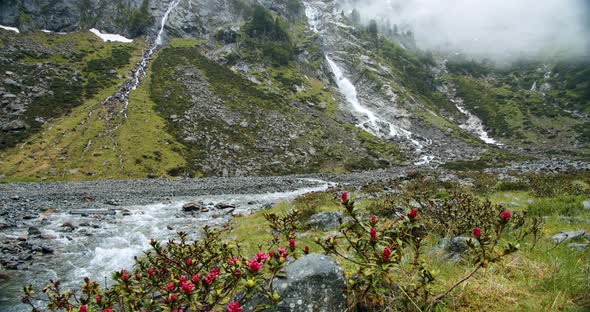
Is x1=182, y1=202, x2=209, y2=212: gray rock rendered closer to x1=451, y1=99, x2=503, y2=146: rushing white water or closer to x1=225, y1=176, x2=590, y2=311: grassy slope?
x1=225, y1=176, x2=590, y2=311: grassy slope

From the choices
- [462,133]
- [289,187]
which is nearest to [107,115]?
[289,187]

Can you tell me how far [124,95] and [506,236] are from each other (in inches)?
3389

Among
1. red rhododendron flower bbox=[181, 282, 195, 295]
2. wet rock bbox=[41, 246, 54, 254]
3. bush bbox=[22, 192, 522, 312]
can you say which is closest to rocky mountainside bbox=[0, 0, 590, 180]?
wet rock bbox=[41, 246, 54, 254]

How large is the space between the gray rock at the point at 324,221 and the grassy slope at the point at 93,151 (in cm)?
4425

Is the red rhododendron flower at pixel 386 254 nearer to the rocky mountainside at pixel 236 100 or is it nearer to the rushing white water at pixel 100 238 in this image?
the rushing white water at pixel 100 238

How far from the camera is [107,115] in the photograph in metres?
65.1

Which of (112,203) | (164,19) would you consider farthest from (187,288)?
(164,19)

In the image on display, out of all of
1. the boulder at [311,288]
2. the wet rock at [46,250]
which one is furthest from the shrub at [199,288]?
the wet rock at [46,250]

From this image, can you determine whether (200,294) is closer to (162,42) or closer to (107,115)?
(107,115)

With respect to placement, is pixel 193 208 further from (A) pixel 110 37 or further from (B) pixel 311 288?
(A) pixel 110 37

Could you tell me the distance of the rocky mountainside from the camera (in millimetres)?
56938

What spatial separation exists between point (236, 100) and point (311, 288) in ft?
278

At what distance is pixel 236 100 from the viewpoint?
8494 centimetres

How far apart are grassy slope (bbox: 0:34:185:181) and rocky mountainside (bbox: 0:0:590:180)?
31 centimetres
